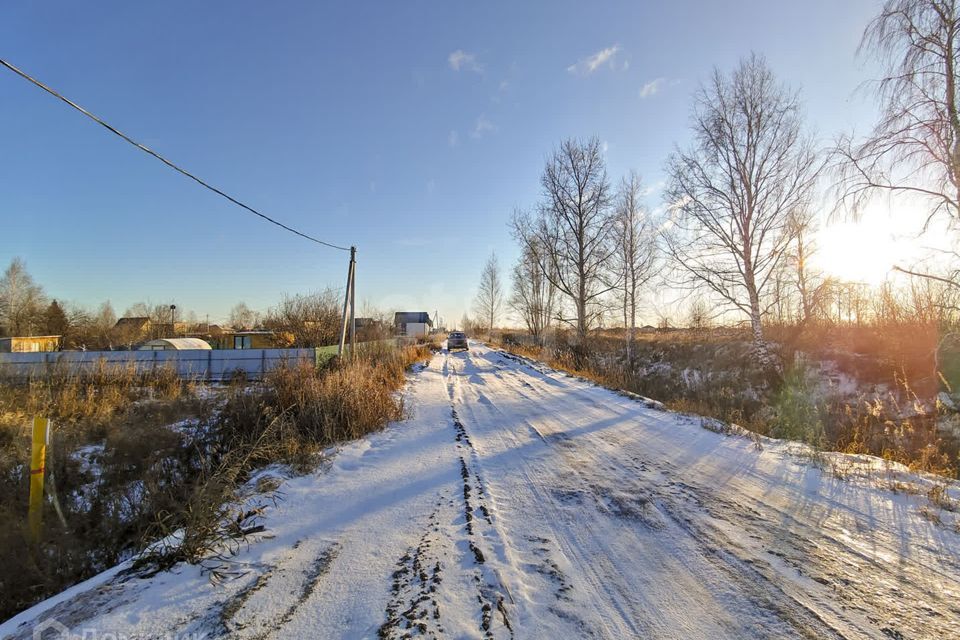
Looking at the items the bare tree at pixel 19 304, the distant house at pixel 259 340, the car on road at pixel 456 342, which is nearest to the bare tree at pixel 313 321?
the distant house at pixel 259 340

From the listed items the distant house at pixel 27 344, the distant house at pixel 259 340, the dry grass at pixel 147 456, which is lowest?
the dry grass at pixel 147 456

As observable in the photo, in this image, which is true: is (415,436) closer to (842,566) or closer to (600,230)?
(842,566)

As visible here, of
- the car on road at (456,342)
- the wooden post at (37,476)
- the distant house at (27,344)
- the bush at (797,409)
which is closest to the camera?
Result: the wooden post at (37,476)

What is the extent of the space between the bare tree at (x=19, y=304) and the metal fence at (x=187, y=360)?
1645 inches

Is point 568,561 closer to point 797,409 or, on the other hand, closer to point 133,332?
point 797,409

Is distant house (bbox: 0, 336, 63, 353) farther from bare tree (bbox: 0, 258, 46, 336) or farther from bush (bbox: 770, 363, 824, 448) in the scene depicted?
bush (bbox: 770, 363, 824, 448)

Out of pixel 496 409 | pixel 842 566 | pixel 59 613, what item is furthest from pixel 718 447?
pixel 59 613

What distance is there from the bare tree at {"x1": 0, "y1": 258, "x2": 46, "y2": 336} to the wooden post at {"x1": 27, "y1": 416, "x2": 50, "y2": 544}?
55.7 meters

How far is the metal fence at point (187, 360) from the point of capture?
12352mm

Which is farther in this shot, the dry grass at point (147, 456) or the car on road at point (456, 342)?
the car on road at point (456, 342)

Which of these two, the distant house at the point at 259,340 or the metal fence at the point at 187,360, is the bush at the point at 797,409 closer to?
the metal fence at the point at 187,360

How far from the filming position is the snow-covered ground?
2.21 m

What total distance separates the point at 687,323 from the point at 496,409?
69.4 feet

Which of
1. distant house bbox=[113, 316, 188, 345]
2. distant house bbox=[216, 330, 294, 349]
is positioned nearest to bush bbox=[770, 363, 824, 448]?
distant house bbox=[216, 330, 294, 349]
